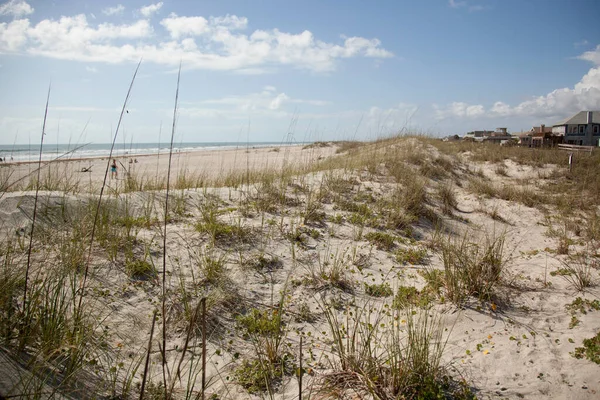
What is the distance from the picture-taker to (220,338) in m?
3.02

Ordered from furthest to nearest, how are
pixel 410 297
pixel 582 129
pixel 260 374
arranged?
pixel 582 129 → pixel 410 297 → pixel 260 374

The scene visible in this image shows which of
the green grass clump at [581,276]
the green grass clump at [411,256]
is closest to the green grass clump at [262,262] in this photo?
the green grass clump at [411,256]

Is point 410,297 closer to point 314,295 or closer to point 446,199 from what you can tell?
point 314,295

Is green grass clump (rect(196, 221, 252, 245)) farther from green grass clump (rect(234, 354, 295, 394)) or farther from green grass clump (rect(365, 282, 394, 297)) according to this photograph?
green grass clump (rect(234, 354, 295, 394))

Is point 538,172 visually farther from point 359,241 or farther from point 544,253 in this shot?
point 359,241

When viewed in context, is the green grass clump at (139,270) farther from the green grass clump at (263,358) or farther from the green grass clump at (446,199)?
the green grass clump at (446,199)

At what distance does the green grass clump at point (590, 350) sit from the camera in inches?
103

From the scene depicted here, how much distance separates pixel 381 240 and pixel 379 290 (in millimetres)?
1462

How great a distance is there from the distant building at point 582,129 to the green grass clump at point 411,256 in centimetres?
3296

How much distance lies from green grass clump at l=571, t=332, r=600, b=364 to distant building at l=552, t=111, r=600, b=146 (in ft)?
112

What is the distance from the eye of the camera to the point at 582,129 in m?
30.4

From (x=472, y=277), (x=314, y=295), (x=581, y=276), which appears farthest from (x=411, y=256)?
(x=581, y=276)

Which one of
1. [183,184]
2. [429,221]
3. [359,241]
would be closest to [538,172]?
[429,221]

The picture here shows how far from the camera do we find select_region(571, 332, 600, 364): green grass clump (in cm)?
262
